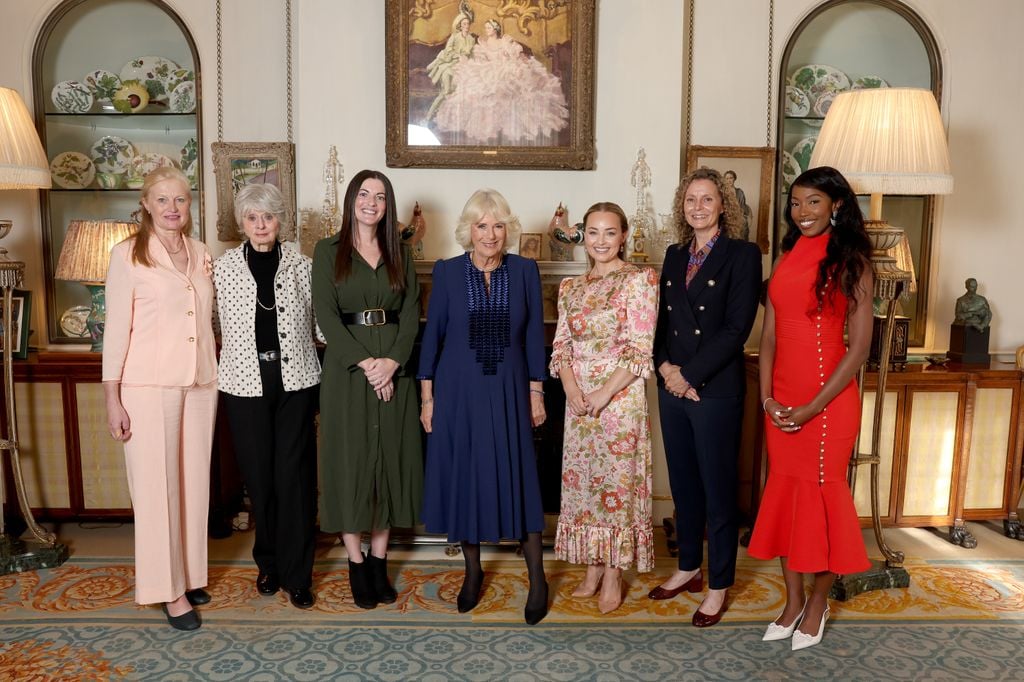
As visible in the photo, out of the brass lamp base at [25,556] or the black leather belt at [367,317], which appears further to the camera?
the brass lamp base at [25,556]

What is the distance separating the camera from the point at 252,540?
3854 mm

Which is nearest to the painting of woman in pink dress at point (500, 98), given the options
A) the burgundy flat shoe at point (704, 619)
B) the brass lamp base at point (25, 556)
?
the burgundy flat shoe at point (704, 619)

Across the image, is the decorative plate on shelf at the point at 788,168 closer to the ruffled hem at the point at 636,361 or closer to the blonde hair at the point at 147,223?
the ruffled hem at the point at 636,361

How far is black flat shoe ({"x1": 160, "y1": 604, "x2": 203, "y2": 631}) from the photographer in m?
2.93

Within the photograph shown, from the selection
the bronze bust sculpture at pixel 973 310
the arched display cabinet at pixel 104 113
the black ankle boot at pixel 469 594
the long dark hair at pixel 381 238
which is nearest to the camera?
the long dark hair at pixel 381 238

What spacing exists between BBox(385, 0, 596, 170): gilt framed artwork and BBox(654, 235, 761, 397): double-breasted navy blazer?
1318 mm

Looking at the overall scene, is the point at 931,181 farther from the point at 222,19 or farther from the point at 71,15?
the point at 71,15

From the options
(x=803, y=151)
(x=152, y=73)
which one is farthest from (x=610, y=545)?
(x=152, y=73)

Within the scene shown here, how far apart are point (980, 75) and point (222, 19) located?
417 cm

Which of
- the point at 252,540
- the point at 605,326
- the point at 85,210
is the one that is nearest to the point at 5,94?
the point at 85,210

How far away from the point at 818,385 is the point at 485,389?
1.21 meters

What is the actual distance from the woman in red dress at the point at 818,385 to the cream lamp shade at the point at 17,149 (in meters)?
3.28

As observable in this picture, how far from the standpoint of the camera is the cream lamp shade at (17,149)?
11.2 feet

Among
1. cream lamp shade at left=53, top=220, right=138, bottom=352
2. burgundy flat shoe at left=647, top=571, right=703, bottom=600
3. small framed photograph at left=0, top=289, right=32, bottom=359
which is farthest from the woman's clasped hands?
small framed photograph at left=0, top=289, right=32, bottom=359
